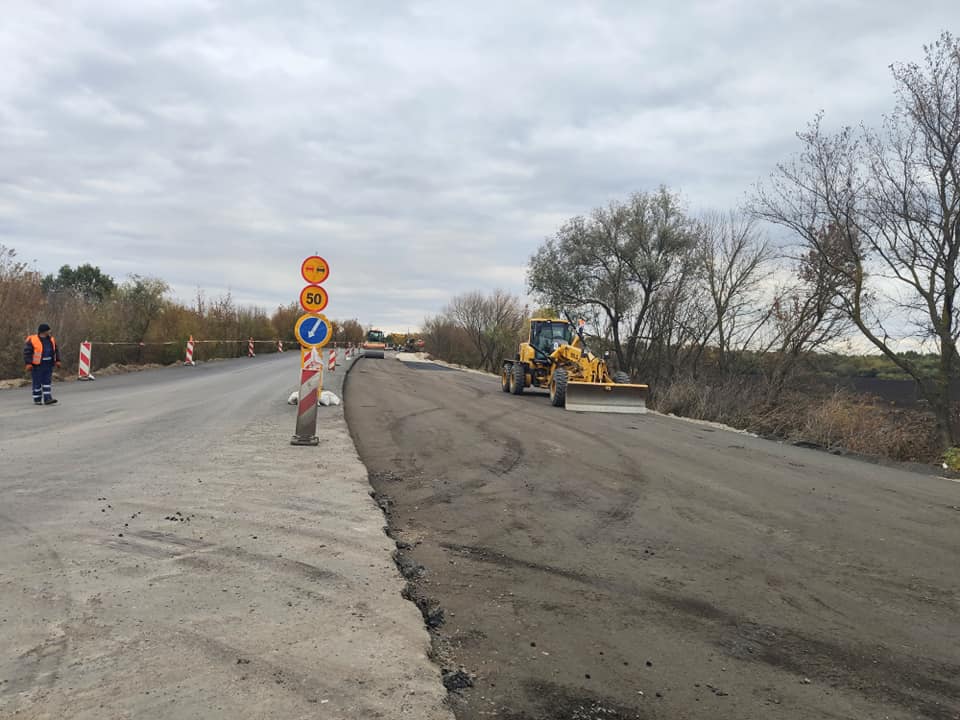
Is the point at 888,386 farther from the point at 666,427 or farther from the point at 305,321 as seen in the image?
the point at 305,321

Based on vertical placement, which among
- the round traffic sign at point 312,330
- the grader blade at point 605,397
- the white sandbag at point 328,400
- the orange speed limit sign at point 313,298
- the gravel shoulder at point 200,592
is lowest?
the gravel shoulder at point 200,592

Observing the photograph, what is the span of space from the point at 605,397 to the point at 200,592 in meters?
15.4

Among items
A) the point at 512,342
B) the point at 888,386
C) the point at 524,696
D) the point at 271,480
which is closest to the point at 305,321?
the point at 271,480

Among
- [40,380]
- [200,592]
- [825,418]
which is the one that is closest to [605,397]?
[825,418]

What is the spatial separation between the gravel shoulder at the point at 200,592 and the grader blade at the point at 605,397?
10142 mm

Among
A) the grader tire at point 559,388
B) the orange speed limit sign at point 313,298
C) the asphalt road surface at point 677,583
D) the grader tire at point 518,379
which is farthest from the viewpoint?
the grader tire at point 518,379

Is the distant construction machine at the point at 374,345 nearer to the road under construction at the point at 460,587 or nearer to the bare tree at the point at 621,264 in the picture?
the bare tree at the point at 621,264

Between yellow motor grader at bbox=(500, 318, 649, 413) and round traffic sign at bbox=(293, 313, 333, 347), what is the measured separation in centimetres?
925

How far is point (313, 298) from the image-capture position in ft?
35.2

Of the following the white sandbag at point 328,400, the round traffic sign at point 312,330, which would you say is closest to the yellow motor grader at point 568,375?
the white sandbag at point 328,400

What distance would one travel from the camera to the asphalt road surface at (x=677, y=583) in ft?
11.4

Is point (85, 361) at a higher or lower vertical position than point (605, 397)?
lower

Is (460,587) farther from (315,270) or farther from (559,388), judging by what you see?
(559,388)

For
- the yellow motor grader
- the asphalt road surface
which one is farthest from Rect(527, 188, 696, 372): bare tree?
the asphalt road surface
